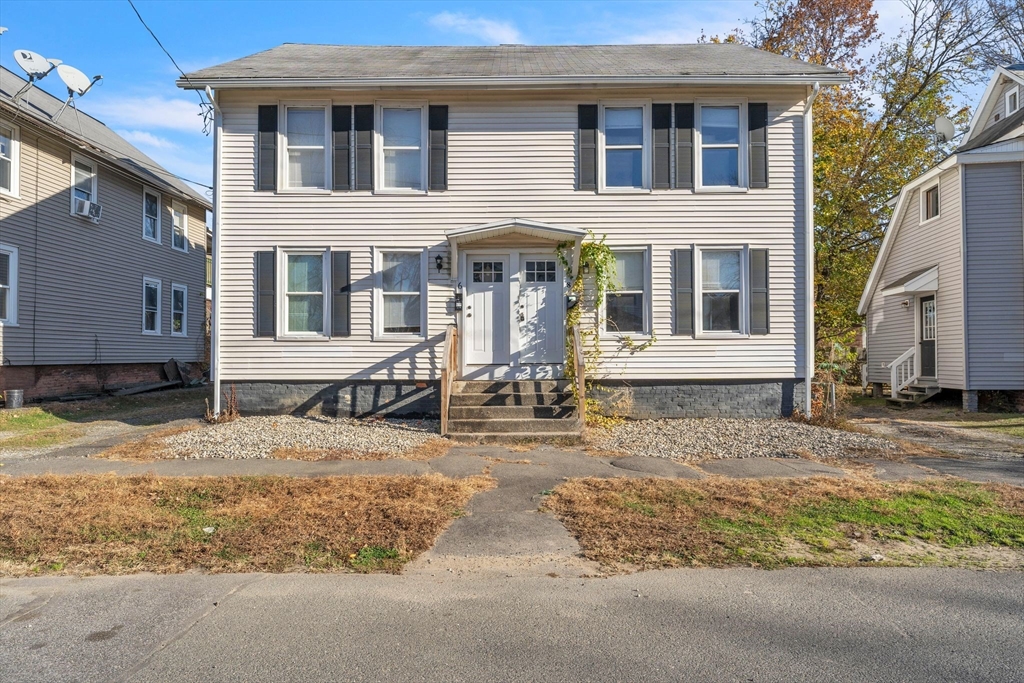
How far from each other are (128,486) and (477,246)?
22.4ft

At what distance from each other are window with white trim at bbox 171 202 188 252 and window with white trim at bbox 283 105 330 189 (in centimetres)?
1149

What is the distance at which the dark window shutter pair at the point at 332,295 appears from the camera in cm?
1168

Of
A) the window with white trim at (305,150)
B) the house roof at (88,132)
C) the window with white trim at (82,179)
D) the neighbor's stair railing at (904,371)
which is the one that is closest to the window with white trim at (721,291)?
the window with white trim at (305,150)

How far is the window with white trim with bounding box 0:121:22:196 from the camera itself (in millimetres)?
14375

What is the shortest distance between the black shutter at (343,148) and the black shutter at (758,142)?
23.6 ft

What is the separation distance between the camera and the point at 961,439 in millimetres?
10453

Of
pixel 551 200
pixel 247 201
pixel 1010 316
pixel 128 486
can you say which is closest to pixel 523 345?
pixel 551 200

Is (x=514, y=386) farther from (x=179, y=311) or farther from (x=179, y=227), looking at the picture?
(x=179, y=227)

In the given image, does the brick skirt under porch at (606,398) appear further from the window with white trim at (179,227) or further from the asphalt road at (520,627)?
the window with white trim at (179,227)

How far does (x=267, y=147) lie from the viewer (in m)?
11.7

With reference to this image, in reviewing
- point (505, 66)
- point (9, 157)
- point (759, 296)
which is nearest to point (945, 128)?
point (759, 296)

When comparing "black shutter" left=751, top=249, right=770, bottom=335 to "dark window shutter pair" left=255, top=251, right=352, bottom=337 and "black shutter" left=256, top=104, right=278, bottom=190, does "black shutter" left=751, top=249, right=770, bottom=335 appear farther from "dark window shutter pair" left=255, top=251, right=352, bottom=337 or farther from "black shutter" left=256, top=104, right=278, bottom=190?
"black shutter" left=256, top=104, right=278, bottom=190

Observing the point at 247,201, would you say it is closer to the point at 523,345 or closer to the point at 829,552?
the point at 523,345

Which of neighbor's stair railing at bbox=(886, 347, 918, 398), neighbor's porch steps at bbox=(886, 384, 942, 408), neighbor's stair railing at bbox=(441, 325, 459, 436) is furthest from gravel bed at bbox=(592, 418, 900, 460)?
neighbor's stair railing at bbox=(886, 347, 918, 398)
